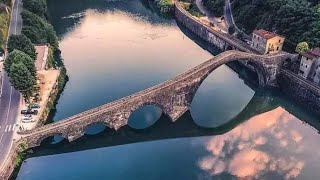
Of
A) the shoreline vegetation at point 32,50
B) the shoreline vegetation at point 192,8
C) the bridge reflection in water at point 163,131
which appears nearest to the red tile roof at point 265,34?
the bridge reflection in water at point 163,131

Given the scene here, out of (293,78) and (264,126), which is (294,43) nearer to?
(293,78)

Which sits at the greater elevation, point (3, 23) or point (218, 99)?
point (3, 23)

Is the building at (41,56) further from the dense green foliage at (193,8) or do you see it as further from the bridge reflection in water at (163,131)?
the dense green foliage at (193,8)

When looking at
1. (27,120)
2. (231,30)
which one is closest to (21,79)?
(27,120)

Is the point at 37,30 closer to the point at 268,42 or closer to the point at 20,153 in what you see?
the point at 20,153

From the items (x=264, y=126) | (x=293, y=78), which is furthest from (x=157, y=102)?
(x=293, y=78)

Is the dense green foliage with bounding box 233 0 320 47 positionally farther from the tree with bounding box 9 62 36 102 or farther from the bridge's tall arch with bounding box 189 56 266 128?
the tree with bounding box 9 62 36 102
